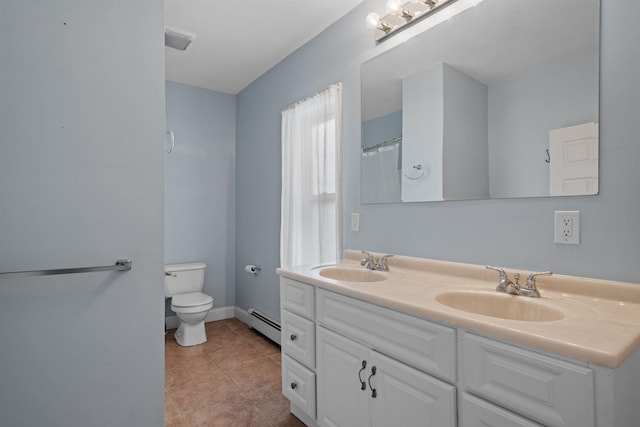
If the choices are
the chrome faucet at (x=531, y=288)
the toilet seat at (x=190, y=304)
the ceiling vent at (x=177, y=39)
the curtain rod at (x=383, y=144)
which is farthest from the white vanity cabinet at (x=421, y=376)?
the ceiling vent at (x=177, y=39)

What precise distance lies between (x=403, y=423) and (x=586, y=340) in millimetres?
678

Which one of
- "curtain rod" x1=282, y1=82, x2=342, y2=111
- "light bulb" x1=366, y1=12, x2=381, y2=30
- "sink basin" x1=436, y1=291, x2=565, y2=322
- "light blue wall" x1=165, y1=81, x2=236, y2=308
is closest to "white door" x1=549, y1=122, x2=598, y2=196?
"sink basin" x1=436, y1=291, x2=565, y2=322

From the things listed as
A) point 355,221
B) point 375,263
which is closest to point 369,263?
point 375,263

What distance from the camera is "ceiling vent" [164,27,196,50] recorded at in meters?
2.32

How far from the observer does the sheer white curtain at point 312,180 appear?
2.27 metres

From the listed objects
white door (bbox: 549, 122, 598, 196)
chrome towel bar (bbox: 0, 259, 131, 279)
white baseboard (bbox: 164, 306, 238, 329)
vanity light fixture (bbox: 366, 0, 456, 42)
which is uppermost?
vanity light fixture (bbox: 366, 0, 456, 42)

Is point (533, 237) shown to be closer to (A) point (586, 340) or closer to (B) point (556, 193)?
(B) point (556, 193)

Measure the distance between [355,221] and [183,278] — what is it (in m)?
1.95

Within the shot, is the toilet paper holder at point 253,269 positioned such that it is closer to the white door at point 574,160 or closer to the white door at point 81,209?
the white door at point 81,209

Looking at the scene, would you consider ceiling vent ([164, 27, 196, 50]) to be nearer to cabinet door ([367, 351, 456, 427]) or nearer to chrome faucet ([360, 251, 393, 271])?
chrome faucet ([360, 251, 393, 271])

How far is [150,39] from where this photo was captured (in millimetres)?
1386

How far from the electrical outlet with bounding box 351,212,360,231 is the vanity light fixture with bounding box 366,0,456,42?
1.09 metres

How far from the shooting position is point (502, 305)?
4.06ft

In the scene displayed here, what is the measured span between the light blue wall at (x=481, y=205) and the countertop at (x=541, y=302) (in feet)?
0.19
